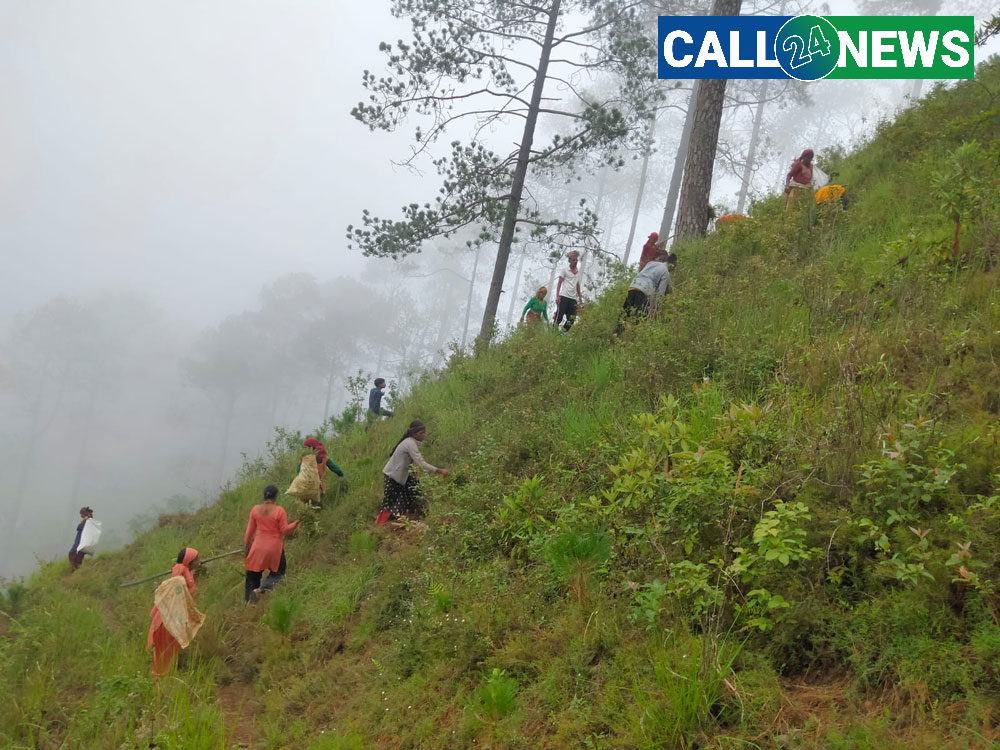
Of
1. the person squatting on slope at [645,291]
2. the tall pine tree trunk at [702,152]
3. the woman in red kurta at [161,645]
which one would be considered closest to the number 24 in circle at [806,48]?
the tall pine tree trunk at [702,152]

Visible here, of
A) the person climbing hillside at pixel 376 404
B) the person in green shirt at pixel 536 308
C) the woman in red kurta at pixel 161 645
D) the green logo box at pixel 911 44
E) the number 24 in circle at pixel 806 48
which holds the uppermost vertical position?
the number 24 in circle at pixel 806 48

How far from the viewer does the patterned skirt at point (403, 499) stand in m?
7.36

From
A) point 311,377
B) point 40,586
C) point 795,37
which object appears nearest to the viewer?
point 40,586

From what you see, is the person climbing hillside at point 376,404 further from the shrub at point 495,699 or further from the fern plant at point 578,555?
the shrub at point 495,699

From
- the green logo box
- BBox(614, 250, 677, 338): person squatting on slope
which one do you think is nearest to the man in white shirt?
BBox(614, 250, 677, 338): person squatting on slope

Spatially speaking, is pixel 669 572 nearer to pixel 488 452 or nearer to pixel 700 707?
pixel 700 707

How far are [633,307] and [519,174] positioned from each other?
7.15 m

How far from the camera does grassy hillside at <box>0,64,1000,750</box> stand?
9.57 feet

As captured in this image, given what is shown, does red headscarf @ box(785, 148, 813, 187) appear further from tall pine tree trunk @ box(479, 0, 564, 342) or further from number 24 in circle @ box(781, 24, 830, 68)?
tall pine tree trunk @ box(479, 0, 564, 342)

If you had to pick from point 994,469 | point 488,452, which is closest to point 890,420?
point 994,469

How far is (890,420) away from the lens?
3.78m

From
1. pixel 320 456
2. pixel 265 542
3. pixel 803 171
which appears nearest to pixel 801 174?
pixel 803 171

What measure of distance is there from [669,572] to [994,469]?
66.2 inches

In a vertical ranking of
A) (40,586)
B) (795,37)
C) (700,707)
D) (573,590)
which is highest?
(795,37)
